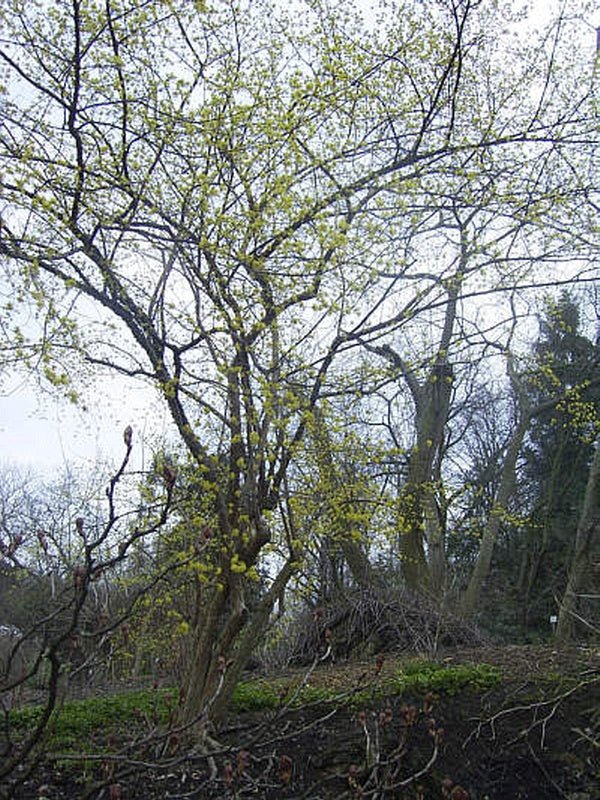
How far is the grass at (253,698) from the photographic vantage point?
453cm

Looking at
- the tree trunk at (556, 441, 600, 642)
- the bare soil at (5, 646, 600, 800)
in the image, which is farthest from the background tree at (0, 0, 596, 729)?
the tree trunk at (556, 441, 600, 642)

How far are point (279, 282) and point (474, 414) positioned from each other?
1189cm

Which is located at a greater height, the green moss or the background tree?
the background tree

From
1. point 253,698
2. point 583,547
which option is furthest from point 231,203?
point 583,547

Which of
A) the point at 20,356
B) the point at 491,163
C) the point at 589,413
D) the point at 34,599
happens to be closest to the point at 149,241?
the point at 20,356

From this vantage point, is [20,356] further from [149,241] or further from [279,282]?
[279,282]

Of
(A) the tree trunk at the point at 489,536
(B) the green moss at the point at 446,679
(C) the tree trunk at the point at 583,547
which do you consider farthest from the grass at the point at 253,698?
(A) the tree trunk at the point at 489,536

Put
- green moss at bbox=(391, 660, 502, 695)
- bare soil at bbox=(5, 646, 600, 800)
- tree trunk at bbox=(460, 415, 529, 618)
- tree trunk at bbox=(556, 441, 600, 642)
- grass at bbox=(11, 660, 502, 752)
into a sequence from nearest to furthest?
1. bare soil at bbox=(5, 646, 600, 800)
2. grass at bbox=(11, 660, 502, 752)
3. green moss at bbox=(391, 660, 502, 695)
4. tree trunk at bbox=(556, 441, 600, 642)
5. tree trunk at bbox=(460, 415, 529, 618)

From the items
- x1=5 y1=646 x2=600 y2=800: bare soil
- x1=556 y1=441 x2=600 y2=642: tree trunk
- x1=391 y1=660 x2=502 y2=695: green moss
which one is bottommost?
x1=5 y1=646 x2=600 y2=800: bare soil

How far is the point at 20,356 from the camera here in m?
4.19

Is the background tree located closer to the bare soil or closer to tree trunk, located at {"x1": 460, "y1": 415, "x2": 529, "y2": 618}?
the bare soil

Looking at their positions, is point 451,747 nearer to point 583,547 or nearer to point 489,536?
point 583,547

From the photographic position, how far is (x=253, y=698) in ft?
16.4

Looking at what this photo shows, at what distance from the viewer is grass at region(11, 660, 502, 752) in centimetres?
453
